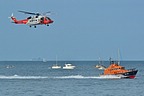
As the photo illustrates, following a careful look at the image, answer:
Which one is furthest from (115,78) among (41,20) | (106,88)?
(41,20)

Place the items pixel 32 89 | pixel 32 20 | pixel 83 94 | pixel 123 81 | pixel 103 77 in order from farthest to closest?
pixel 103 77, pixel 123 81, pixel 32 89, pixel 83 94, pixel 32 20

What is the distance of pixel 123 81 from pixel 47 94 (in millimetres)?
36984

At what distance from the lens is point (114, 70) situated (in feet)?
436

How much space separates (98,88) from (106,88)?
1.47m

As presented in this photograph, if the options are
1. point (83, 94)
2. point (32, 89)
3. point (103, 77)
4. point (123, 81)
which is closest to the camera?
point (83, 94)

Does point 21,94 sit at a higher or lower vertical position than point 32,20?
lower

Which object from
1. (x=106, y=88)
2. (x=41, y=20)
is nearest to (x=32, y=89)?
(x=106, y=88)

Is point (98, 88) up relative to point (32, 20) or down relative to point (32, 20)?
down

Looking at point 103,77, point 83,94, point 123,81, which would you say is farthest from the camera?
point 103,77

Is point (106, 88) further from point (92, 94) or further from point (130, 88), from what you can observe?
point (92, 94)

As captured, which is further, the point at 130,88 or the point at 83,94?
the point at 130,88

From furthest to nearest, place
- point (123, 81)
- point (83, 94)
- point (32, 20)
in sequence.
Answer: point (123, 81) < point (83, 94) < point (32, 20)

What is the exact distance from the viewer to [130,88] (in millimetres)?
108375

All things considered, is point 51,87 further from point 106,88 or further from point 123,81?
point 123,81
